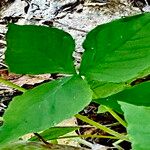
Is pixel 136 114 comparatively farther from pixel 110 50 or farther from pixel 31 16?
pixel 31 16

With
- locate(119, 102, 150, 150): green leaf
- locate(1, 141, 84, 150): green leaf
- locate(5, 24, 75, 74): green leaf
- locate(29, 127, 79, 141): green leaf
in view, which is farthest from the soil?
locate(119, 102, 150, 150): green leaf

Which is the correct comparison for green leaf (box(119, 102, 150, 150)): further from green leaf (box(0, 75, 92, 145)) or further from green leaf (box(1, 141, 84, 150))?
green leaf (box(1, 141, 84, 150))

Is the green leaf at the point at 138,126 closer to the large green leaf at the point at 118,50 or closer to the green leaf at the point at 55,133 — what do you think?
the large green leaf at the point at 118,50

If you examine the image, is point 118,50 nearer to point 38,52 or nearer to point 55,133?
point 38,52

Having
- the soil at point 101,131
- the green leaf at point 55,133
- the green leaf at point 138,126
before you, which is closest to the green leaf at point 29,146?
the green leaf at point 55,133

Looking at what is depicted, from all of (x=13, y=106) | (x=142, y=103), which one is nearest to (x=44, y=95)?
(x=13, y=106)

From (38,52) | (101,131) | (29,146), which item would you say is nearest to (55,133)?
(29,146)
